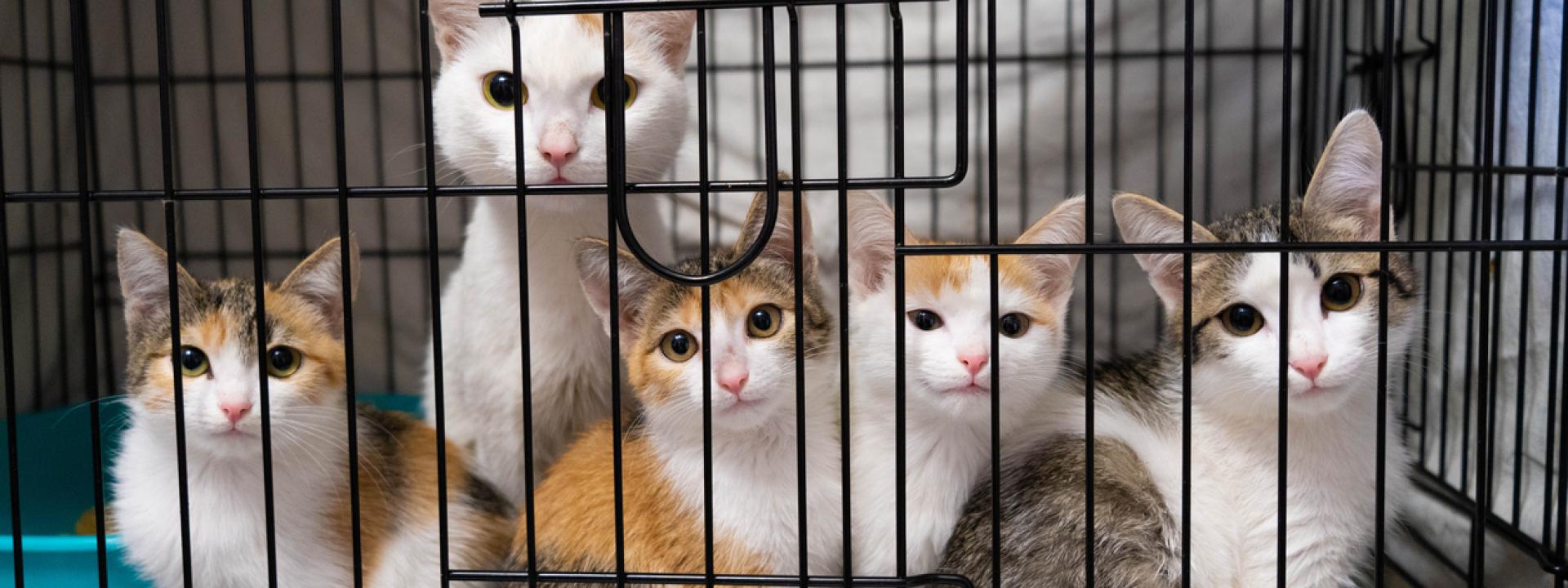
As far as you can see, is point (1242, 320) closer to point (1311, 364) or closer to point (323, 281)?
point (1311, 364)

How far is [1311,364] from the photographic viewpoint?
1.14 m

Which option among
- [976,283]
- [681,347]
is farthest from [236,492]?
[976,283]

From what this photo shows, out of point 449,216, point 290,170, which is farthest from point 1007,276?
point 290,170

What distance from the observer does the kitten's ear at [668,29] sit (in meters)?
1.43

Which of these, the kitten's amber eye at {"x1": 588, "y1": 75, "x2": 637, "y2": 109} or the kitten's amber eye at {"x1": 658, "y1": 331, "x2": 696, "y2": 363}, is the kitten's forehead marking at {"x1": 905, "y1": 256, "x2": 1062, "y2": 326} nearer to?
the kitten's amber eye at {"x1": 658, "y1": 331, "x2": 696, "y2": 363}

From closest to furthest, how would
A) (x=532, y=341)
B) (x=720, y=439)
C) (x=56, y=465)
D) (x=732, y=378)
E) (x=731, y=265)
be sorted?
(x=731, y=265) < (x=732, y=378) < (x=720, y=439) < (x=532, y=341) < (x=56, y=465)

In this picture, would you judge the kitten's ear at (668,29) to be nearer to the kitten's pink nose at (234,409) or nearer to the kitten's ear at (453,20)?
the kitten's ear at (453,20)

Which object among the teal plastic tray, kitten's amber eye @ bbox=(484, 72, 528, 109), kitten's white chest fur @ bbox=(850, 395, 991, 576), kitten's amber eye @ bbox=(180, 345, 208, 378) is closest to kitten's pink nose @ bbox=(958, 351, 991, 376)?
kitten's white chest fur @ bbox=(850, 395, 991, 576)

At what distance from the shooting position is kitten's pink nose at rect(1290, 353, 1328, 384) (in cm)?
114

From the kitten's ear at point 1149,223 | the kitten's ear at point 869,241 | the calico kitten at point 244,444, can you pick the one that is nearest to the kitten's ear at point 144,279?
the calico kitten at point 244,444

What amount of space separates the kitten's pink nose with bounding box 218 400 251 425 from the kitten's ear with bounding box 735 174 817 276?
1.82ft

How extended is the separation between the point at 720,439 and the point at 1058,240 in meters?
0.44

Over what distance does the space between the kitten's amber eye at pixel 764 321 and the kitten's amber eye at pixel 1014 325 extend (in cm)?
26

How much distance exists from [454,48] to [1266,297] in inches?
40.1
